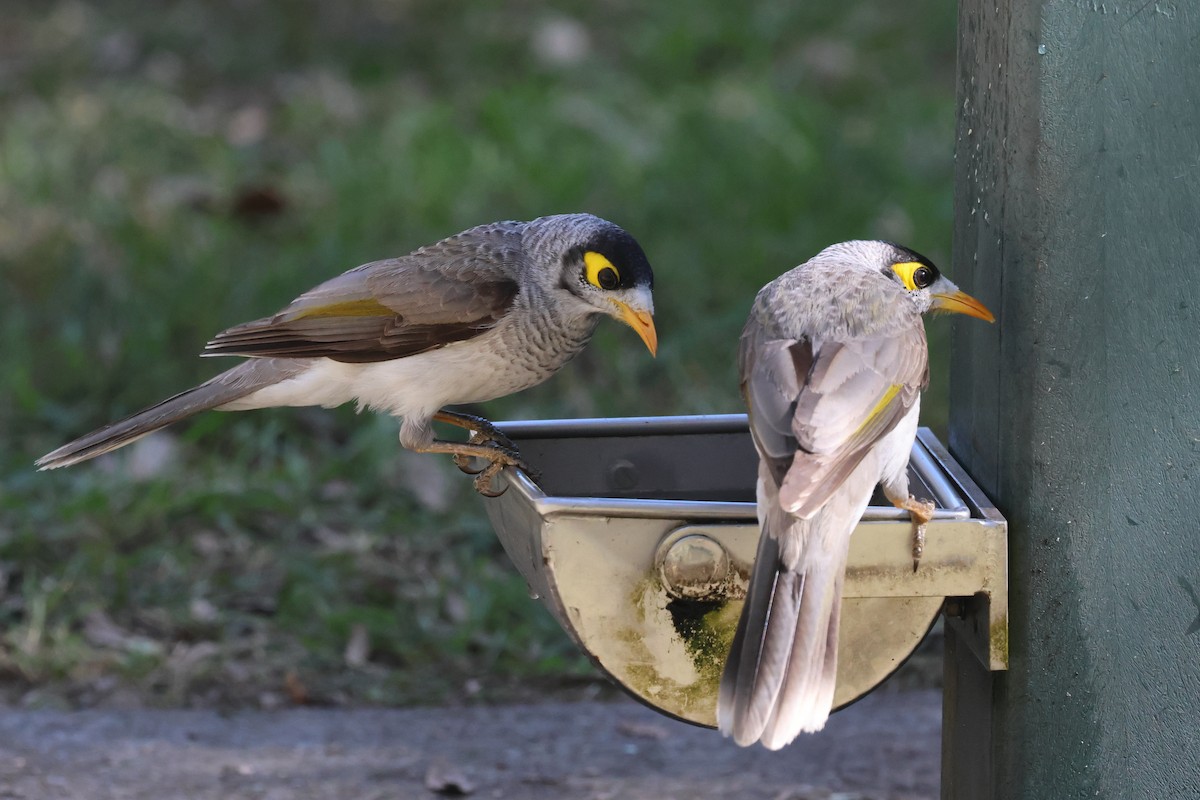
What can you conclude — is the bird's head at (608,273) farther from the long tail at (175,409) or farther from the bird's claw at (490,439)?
the long tail at (175,409)

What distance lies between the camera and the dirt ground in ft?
14.5

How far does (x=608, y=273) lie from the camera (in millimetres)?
4137

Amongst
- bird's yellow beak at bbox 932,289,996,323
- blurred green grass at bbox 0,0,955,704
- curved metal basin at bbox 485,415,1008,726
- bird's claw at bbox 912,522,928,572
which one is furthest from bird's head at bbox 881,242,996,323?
blurred green grass at bbox 0,0,955,704

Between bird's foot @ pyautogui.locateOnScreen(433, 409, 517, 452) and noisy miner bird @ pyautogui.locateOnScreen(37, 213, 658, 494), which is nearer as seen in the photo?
bird's foot @ pyautogui.locateOnScreen(433, 409, 517, 452)

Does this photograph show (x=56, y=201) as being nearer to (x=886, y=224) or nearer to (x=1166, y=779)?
(x=886, y=224)

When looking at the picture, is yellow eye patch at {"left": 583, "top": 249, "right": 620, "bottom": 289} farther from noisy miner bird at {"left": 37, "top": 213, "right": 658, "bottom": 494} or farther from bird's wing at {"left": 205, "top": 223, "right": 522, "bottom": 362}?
bird's wing at {"left": 205, "top": 223, "right": 522, "bottom": 362}

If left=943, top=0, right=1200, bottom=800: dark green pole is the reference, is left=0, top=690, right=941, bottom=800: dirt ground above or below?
below

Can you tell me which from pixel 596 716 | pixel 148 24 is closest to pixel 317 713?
pixel 596 716

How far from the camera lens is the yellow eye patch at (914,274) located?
3.54 m

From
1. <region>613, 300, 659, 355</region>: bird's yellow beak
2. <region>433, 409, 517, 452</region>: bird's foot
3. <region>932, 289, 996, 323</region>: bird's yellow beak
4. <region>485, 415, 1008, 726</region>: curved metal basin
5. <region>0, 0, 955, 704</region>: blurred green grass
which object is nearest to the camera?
<region>485, 415, 1008, 726</region>: curved metal basin

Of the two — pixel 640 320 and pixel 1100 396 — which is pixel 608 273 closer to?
pixel 640 320

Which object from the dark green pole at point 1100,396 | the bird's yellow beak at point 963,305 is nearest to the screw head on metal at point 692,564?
the dark green pole at point 1100,396

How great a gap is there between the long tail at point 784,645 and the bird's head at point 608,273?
118cm

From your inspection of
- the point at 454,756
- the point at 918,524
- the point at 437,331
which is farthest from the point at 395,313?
the point at 918,524
